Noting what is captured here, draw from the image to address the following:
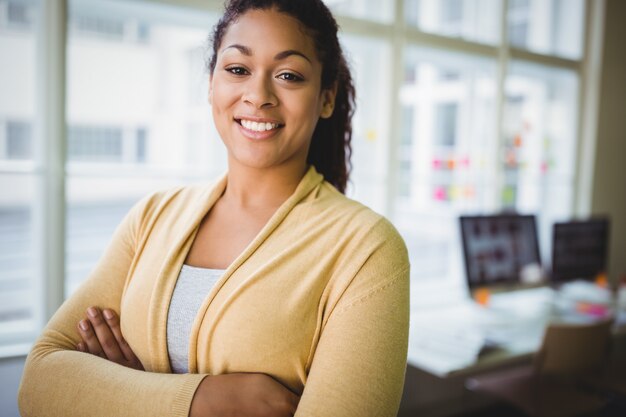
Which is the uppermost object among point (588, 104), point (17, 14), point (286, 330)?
point (17, 14)

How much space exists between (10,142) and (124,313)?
154cm

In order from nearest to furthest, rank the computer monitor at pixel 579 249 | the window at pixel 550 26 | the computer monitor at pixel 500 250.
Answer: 1. the computer monitor at pixel 500 250
2. the computer monitor at pixel 579 249
3. the window at pixel 550 26

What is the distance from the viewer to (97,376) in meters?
0.99

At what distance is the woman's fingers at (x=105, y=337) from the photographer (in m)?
1.07

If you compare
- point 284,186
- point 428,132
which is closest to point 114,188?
point 284,186

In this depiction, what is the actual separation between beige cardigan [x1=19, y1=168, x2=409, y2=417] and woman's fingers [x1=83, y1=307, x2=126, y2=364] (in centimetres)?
4

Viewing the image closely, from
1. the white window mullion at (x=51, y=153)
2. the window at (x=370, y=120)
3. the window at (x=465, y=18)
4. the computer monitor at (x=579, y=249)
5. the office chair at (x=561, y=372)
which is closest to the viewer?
the white window mullion at (x=51, y=153)

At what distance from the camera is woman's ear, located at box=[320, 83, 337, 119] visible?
1144mm

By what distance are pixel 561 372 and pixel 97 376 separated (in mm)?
2246

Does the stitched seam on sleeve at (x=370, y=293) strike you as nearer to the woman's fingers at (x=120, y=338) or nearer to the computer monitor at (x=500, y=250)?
the woman's fingers at (x=120, y=338)

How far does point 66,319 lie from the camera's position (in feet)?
3.68

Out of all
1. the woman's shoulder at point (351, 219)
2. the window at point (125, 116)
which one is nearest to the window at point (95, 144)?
the window at point (125, 116)

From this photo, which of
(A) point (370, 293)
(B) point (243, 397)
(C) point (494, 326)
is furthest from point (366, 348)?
(C) point (494, 326)

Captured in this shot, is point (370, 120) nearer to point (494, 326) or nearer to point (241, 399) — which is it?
point (494, 326)
